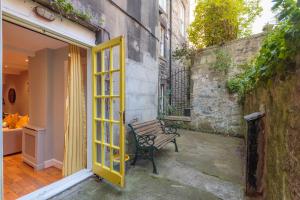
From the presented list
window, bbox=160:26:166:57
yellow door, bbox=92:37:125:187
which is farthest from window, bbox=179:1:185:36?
yellow door, bbox=92:37:125:187

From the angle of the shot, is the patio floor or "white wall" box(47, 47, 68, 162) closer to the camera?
the patio floor

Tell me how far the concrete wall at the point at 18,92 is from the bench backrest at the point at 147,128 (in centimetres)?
549

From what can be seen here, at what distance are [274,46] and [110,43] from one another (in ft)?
6.54

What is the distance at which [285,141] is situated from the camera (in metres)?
1.17

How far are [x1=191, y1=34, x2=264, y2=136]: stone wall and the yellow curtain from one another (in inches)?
167

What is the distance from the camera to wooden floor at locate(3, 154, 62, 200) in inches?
102

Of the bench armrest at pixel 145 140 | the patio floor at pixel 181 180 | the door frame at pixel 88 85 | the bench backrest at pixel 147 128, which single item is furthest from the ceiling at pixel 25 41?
the patio floor at pixel 181 180

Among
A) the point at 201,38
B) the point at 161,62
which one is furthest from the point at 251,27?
the point at 161,62

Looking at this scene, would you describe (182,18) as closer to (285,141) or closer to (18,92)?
(18,92)

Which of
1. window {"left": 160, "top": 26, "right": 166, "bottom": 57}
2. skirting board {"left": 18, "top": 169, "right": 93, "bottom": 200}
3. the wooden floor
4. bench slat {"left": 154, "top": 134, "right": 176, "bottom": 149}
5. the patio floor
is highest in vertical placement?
window {"left": 160, "top": 26, "right": 166, "bottom": 57}

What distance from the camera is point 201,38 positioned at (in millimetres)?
6355

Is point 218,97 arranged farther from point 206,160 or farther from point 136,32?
point 136,32

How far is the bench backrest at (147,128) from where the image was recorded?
333 cm

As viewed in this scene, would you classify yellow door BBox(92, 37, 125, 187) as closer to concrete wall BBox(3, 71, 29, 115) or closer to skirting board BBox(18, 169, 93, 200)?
skirting board BBox(18, 169, 93, 200)
